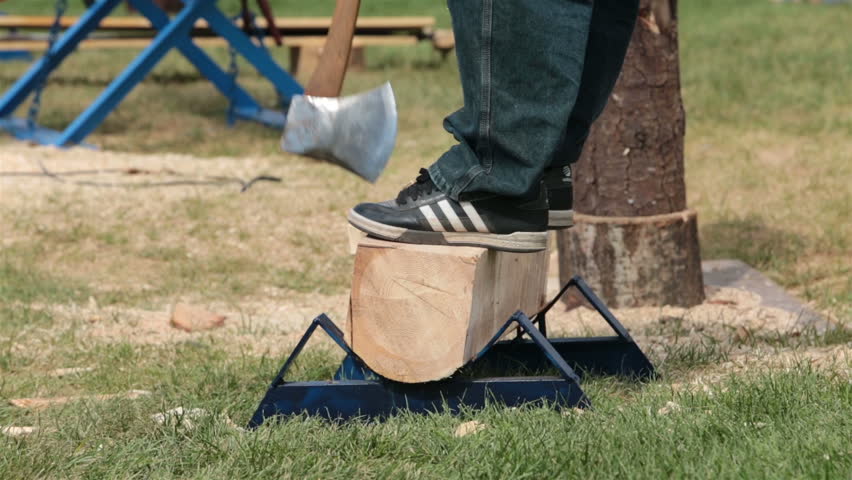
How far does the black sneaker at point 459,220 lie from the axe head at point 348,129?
0.10 metres

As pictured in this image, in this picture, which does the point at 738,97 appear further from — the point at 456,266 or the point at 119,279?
the point at 456,266

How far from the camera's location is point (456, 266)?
242 centimetres

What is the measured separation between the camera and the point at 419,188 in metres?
2.51

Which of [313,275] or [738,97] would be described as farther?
[738,97]

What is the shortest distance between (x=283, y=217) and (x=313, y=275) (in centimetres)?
77

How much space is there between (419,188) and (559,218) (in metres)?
0.38

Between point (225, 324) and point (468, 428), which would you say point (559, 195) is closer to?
point (468, 428)

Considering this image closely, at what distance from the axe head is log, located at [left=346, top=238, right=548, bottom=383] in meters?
0.20

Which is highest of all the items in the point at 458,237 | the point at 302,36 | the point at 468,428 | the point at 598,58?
the point at 302,36

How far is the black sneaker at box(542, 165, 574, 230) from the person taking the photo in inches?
104

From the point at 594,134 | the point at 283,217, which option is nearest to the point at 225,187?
the point at 283,217

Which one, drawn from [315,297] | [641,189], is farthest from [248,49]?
[641,189]

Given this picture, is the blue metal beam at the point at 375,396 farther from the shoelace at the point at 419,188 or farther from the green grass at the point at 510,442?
the shoelace at the point at 419,188

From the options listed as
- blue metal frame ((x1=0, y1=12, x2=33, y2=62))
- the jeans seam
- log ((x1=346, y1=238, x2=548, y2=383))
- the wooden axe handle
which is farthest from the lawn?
blue metal frame ((x1=0, y1=12, x2=33, y2=62))
